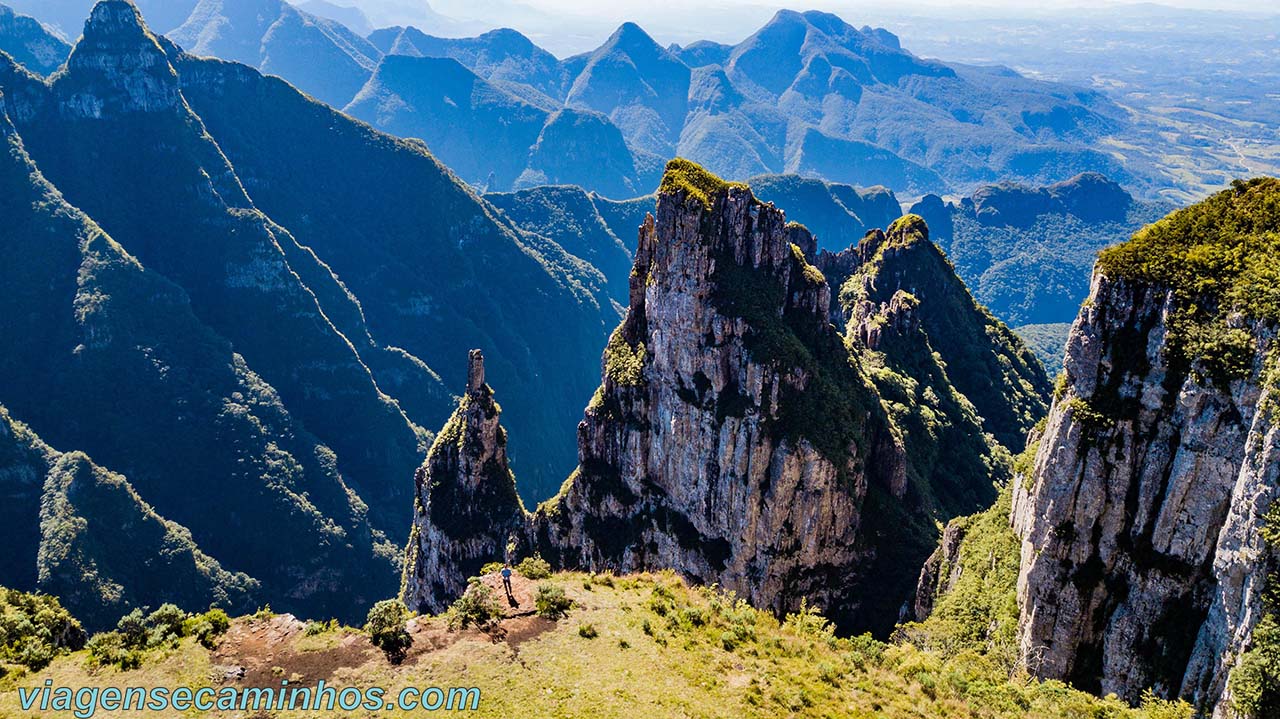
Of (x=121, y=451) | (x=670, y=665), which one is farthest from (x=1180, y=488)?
(x=121, y=451)

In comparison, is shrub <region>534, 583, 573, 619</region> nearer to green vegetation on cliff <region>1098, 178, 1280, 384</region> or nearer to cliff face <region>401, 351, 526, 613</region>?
green vegetation on cliff <region>1098, 178, 1280, 384</region>

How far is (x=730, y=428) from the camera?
7681cm

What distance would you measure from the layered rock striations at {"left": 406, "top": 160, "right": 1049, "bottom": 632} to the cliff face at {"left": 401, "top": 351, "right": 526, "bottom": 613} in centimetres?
161

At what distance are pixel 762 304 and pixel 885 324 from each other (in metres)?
35.2

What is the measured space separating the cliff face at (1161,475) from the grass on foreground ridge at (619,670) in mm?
5103

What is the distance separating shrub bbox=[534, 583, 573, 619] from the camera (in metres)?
41.3

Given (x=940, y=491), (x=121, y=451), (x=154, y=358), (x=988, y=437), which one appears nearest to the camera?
(x=940, y=491)

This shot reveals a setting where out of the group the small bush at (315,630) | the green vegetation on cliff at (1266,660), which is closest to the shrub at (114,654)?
the small bush at (315,630)

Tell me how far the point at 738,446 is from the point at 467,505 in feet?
121

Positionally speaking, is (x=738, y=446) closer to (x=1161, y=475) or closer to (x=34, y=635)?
(x=1161, y=475)

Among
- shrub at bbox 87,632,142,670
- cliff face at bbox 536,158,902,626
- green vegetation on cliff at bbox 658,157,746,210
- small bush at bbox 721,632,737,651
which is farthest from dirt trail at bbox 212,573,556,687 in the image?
green vegetation on cliff at bbox 658,157,746,210

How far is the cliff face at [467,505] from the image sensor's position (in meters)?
93.1

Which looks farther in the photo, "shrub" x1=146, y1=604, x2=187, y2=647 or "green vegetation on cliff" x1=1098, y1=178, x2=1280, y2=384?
"green vegetation on cliff" x1=1098, y1=178, x2=1280, y2=384

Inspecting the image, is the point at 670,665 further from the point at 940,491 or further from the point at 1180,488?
the point at 940,491
